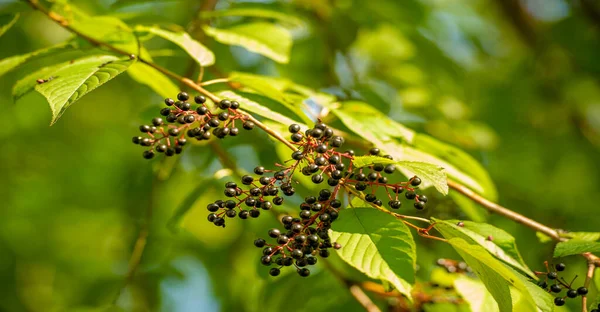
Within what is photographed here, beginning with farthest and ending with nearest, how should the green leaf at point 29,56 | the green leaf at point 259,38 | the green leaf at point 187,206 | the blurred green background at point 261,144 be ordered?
the blurred green background at point 261,144
the green leaf at point 187,206
the green leaf at point 259,38
the green leaf at point 29,56

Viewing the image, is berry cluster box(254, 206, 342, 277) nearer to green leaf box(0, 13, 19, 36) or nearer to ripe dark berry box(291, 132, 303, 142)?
ripe dark berry box(291, 132, 303, 142)

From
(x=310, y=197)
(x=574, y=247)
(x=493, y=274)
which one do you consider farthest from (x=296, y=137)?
(x=574, y=247)

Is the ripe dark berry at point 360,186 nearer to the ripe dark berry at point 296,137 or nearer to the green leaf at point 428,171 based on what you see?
the green leaf at point 428,171

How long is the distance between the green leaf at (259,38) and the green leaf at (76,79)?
0.73m

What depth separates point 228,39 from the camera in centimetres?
258

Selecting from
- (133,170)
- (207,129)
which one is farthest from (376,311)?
(133,170)

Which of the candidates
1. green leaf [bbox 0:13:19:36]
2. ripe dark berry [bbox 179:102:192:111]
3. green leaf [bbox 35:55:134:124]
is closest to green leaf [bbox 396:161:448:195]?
ripe dark berry [bbox 179:102:192:111]

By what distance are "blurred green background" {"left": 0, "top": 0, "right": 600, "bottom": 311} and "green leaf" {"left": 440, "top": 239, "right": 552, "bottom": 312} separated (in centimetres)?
146

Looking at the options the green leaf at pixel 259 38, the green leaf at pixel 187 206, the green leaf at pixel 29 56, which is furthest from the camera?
the green leaf at pixel 187 206

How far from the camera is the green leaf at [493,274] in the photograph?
5.02 feet

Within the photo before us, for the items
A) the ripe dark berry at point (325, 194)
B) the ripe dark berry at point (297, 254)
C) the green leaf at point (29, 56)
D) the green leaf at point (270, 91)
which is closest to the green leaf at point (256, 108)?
the green leaf at point (270, 91)

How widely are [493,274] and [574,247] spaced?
1.40 feet

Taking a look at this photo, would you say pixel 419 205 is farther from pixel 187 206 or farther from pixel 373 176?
pixel 187 206

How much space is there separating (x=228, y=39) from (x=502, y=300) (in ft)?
5.48
